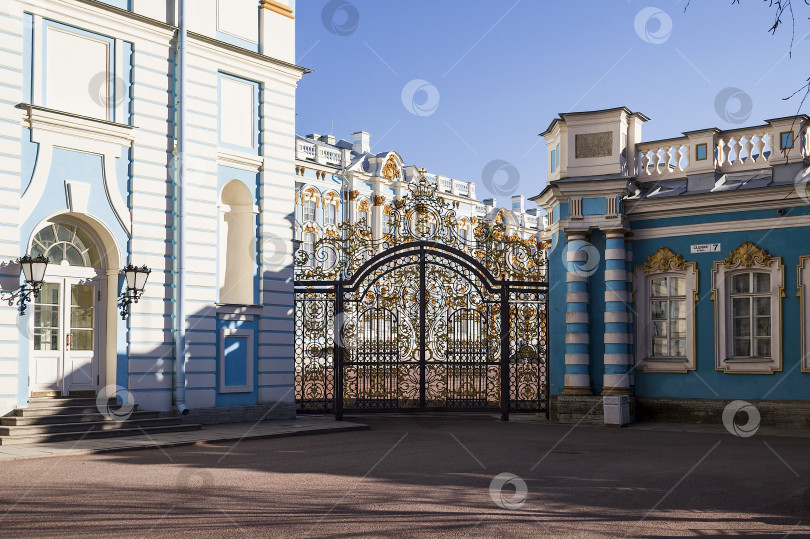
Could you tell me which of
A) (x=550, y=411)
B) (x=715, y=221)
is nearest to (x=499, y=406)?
(x=550, y=411)

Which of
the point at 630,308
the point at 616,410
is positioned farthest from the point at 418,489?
the point at 630,308

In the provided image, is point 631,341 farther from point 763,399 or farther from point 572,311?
point 763,399

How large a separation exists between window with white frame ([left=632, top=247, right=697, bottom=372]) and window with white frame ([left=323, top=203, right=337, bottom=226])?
2521 cm

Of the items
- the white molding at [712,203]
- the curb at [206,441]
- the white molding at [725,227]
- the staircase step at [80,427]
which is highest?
the white molding at [712,203]

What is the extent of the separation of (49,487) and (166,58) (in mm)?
8975

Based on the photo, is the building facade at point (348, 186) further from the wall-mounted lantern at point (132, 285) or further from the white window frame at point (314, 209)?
the wall-mounted lantern at point (132, 285)

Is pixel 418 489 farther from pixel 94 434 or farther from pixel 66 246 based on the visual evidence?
pixel 66 246

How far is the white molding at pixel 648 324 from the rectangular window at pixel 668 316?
112mm

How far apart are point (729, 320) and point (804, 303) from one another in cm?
138

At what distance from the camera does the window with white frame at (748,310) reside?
16.4 m

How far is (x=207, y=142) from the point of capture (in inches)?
643

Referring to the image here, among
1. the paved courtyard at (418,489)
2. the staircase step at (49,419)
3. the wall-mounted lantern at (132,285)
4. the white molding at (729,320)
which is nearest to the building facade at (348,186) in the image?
the white molding at (729,320)

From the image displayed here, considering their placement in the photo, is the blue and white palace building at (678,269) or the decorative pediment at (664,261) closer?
the blue and white palace building at (678,269)

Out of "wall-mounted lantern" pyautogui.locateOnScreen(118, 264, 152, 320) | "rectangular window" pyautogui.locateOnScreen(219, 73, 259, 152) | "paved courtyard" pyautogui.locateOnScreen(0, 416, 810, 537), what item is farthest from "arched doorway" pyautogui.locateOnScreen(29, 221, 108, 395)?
"rectangular window" pyautogui.locateOnScreen(219, 73, 259, 152)
